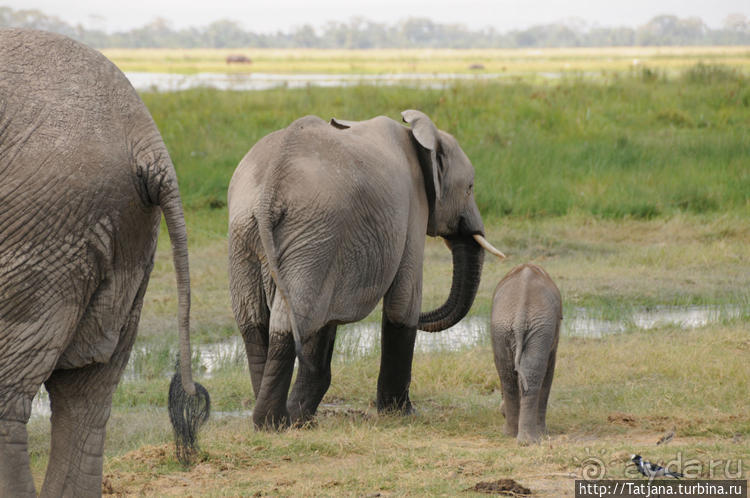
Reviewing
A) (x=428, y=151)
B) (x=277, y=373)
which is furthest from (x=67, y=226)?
A: (x=428, y=151)

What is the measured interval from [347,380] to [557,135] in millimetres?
9194

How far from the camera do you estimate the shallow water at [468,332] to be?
7.34m

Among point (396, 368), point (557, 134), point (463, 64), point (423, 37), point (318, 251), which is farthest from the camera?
point (423, 37)

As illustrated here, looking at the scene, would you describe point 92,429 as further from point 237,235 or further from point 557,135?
point 557,135

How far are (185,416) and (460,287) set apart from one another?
2.59 meters

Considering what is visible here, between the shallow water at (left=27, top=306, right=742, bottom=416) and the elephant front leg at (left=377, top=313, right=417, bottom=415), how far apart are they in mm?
1354

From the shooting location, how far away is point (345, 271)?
510 cm

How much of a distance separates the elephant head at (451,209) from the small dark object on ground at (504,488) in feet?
7.74

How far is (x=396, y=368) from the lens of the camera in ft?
19.3

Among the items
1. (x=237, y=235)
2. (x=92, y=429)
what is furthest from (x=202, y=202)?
(x=92, y=429)

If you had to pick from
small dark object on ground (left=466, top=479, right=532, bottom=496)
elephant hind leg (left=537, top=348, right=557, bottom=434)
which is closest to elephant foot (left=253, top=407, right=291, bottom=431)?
elephant hind leg (left=537, top=348, right=557, bottom=434)

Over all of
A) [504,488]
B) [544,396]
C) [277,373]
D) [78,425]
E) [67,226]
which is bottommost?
[544,396]

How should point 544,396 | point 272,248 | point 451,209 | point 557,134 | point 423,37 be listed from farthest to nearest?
point 423,37 < point 557,134 < point 451,209 < point 544,396 < point 272,248

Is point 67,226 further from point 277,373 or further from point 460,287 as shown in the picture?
point 460,287
